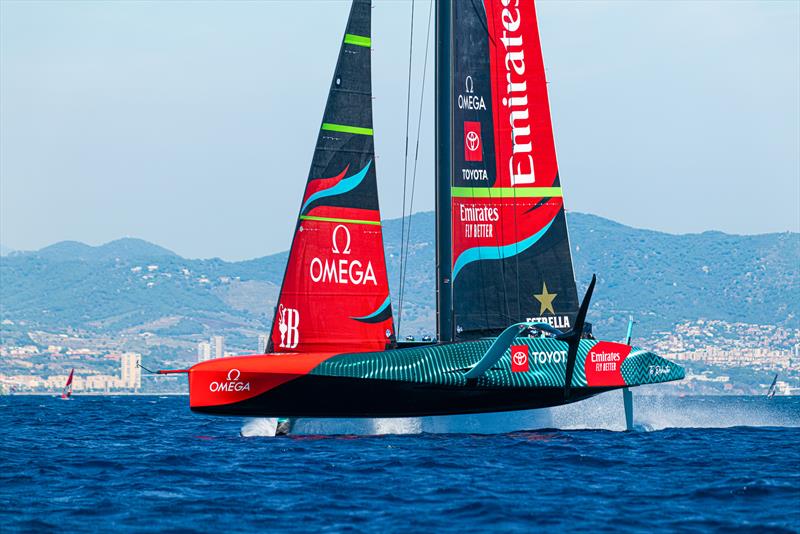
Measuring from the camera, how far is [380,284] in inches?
1089

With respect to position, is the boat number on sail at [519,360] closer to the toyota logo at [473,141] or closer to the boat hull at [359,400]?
the boat hull at [359,400]

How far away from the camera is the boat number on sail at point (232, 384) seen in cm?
2616

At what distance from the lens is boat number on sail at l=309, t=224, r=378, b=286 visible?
27.2 meters

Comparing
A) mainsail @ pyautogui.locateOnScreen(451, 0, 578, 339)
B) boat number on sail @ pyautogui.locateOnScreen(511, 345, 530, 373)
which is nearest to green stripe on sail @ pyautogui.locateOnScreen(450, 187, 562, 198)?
mainsail @ pyautogui.locateOnScreen(451, 0, 578, 339)

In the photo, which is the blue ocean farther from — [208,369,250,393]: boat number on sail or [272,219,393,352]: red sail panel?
[272,219,393,352]: red sail panel

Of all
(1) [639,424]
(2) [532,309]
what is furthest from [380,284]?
(1) [639,424]

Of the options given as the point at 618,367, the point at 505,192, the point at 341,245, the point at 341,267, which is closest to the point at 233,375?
the point at 341,267

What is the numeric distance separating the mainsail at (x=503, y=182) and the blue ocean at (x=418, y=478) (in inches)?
101

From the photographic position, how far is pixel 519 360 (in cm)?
2719

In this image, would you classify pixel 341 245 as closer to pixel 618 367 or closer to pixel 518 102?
pixel 518 102

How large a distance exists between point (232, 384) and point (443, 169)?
6.51 meters

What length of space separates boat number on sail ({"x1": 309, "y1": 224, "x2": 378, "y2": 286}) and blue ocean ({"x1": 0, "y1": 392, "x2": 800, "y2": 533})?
289cm

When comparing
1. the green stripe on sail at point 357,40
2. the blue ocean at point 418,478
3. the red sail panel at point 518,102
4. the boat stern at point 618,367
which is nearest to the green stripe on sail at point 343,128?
the green stripe on sail at point 357,40

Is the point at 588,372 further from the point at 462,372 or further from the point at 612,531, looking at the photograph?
the point at 612,531
